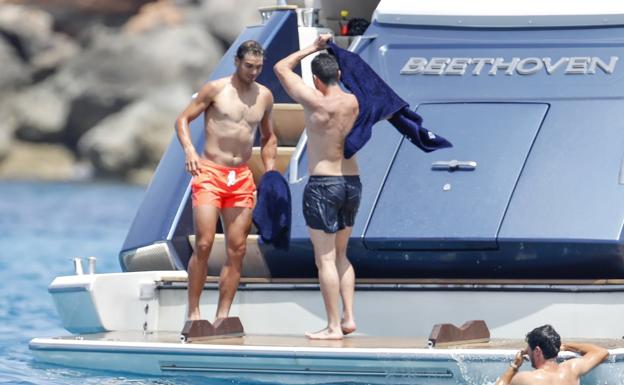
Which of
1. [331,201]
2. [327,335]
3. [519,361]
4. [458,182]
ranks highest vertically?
[458,182]

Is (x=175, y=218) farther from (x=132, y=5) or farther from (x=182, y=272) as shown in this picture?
(x=132, y=5)

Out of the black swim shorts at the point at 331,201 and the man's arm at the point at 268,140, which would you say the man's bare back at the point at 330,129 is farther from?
the man's arm at the point at 268,140

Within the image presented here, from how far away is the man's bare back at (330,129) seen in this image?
8477mm

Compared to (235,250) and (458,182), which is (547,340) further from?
(235,250)

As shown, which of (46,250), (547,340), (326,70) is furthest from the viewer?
(46,250)

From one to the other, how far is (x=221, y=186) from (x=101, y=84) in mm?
21787

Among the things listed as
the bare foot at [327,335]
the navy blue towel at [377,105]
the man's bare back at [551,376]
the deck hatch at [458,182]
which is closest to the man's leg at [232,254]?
the bare foot at [327,335]

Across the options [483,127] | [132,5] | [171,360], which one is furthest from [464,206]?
[132,5]

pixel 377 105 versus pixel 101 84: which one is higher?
pixel 101 84

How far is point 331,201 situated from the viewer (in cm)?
845

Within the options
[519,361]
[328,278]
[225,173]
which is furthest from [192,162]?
[519,361]

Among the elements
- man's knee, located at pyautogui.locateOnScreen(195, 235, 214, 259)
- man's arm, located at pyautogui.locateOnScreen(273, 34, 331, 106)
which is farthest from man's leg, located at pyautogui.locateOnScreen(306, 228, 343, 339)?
man's arm, located at pyautogui.locateOnScreen(273, 34, 331, 106)

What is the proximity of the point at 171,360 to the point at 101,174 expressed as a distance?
20.9m

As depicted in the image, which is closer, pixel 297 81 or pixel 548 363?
pixel 548 363
